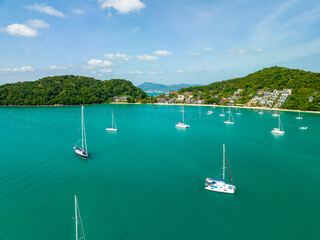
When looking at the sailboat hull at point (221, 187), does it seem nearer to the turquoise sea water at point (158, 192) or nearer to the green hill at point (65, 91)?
the turquoise sea water at point (158, 192)

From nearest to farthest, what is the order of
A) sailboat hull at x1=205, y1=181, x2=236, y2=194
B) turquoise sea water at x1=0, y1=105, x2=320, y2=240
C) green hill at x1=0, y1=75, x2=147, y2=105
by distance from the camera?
turquoise sea water at x1=0, y1=105, x2=320, y2=240, sailboat hull at x1=205, y1=181, x2=236, y2=194, green hill at x1=0, y1=75, x2=147, y2=105

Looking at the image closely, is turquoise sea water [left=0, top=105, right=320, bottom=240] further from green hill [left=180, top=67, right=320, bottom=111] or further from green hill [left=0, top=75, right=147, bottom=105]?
green hill [left=0, top=75, right=147, bottom=105]

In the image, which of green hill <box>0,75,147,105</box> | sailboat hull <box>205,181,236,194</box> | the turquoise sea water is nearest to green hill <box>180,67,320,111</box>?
green hill <box>0,75,147,105</box>

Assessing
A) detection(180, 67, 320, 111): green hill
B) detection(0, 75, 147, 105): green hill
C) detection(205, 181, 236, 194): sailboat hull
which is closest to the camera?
detection(205, 181, 236, 194): sailboat hull

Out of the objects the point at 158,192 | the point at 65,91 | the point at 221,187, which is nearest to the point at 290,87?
the point at 221,187

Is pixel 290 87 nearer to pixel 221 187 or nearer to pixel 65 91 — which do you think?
pixel 221 187

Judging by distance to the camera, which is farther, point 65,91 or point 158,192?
point 65,91

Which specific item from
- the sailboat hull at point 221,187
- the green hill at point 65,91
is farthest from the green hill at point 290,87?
the sailboat hull at point 221,187
